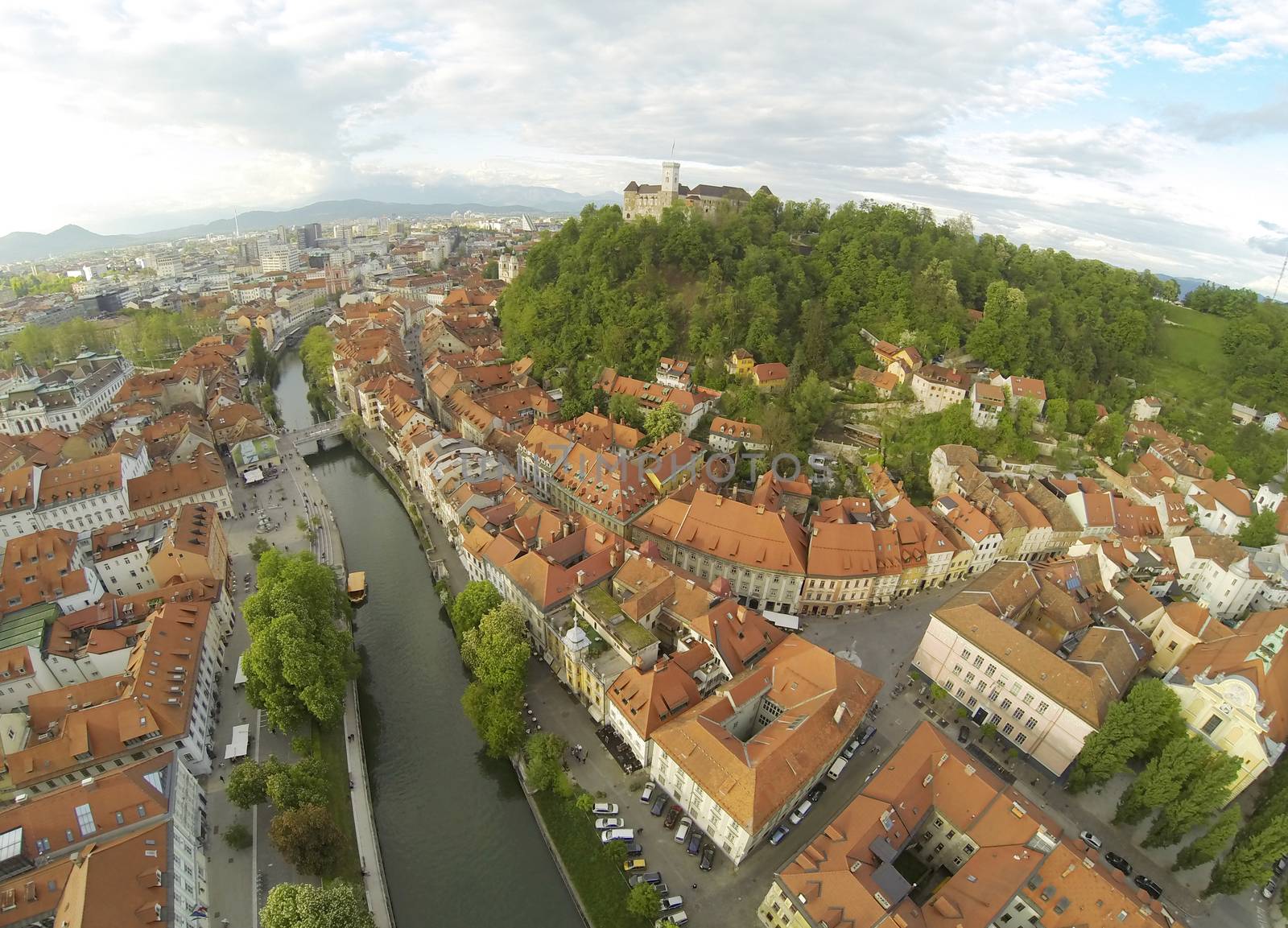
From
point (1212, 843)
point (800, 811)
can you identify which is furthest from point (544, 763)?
point (1212, 843)

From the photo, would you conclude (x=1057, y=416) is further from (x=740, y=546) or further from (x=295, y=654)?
(x=295, y=654)

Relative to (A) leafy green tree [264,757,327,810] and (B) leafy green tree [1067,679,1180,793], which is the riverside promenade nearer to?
(A) leafy green tree [264,757,327,810]

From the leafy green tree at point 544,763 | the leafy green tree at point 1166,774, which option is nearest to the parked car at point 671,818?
the leafy green tree at point 544,763

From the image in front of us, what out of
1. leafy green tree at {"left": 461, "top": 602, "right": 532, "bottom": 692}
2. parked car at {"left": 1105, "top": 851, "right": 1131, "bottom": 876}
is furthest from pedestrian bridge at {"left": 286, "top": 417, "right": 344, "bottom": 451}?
parked car at {"left": 1105, "top": 851, "right": 1131, "bottom": 876}

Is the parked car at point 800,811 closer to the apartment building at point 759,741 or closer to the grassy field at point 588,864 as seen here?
the apartment building at point 759,741

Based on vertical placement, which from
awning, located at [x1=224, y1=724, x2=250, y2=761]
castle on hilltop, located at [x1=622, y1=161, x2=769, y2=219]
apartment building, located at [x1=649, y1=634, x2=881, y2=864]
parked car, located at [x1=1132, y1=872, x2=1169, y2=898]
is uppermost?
castle on hilltop, located at [x1=622, y1=161, x2=769, y2=219]
